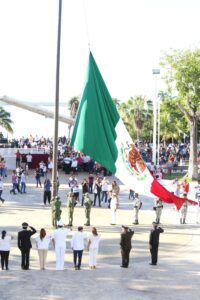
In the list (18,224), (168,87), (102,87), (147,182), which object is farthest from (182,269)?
(168,87)

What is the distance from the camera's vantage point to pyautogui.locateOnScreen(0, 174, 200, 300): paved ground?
11.5 metres

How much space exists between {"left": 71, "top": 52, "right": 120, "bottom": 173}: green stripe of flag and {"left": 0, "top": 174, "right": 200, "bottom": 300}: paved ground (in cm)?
280

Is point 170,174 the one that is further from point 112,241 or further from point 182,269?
point 182,269

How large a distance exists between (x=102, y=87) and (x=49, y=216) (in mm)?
9304

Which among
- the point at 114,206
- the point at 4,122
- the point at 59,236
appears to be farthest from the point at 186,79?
the point at 4,122

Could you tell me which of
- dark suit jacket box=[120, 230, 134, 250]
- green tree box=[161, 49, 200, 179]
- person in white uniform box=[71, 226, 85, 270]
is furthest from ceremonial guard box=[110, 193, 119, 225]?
green tree box=[161, 49, 200, 179]

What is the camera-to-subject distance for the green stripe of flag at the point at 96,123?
41.1 ft

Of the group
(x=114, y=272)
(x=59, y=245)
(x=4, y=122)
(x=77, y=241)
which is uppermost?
(x=4, y=122)

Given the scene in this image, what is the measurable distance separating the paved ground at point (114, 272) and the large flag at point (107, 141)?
2108 millimetres

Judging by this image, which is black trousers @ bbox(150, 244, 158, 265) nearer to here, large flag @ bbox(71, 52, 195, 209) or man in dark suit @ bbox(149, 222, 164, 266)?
man in dark suit @ bbox(149, 222, 164, 266)

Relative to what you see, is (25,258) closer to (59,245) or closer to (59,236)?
(59,245)

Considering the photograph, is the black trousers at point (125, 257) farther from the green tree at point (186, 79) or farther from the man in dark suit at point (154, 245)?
the green tree at point (186, 79)

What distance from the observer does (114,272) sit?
44.2ft

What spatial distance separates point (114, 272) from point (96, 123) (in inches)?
155
